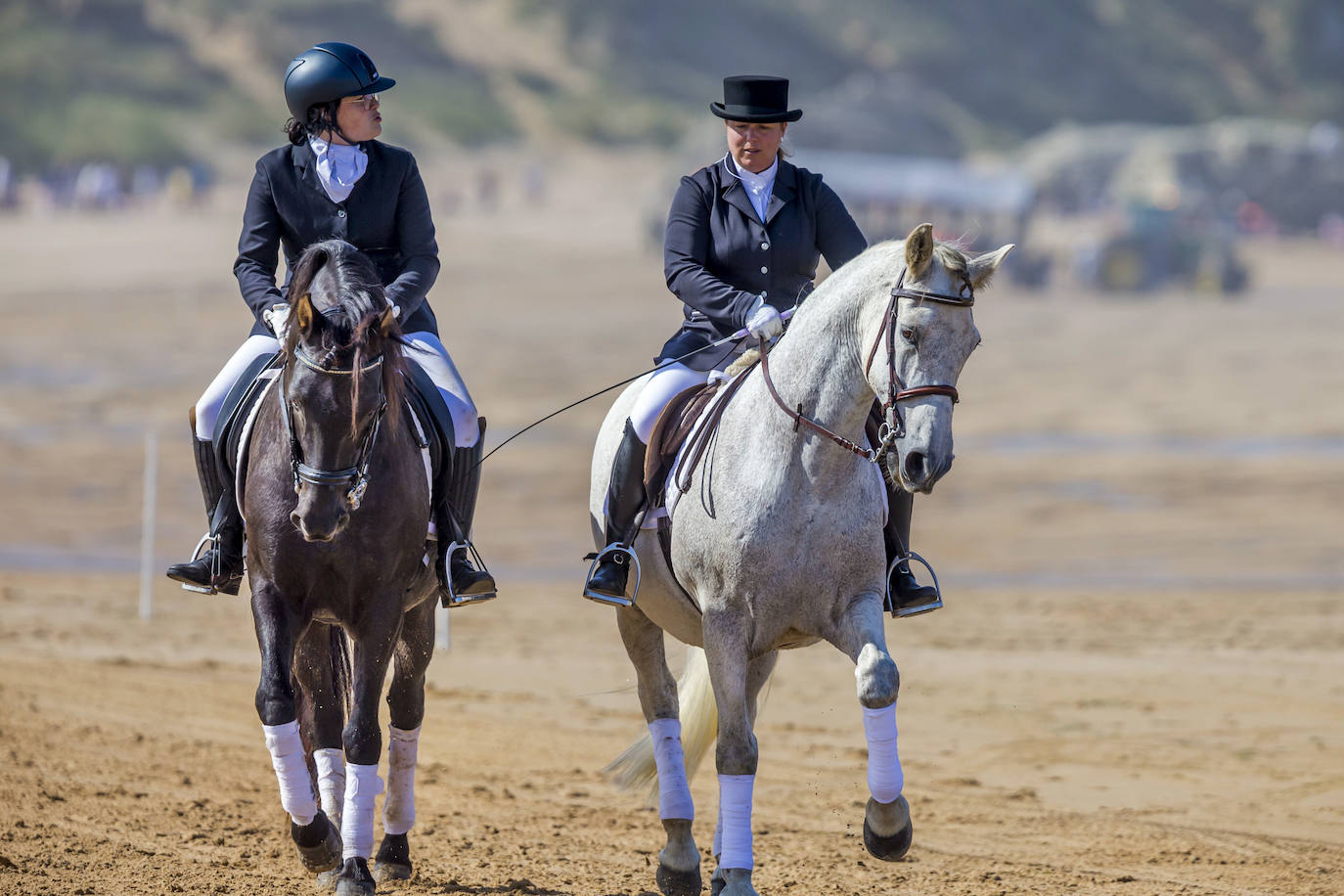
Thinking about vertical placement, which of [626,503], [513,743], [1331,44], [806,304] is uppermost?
[1331,44]

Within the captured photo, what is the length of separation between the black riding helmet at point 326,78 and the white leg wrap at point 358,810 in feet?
8.46

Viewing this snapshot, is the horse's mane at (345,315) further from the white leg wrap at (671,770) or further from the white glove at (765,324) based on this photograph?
the white leg wrap at (671,770)

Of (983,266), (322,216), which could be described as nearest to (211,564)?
(322,216)

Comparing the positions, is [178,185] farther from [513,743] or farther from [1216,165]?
[513,743]

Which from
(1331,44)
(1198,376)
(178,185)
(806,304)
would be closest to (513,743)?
(806,304)

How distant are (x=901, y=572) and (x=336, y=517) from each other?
84.4 inches

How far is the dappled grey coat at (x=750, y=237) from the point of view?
6461mm

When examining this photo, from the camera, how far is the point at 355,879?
6.02 m

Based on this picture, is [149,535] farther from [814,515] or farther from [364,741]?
[814,515]

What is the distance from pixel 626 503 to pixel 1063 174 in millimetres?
48360

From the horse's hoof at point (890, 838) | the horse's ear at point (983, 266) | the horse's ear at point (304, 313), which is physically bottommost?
the horse's hoof at point (890, 838)

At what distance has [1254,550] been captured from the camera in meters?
17.3

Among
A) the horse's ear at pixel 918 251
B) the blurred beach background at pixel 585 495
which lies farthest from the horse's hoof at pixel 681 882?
the horse's ear at pixel 918 251

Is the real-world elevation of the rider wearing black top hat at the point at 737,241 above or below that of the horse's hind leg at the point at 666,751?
above
